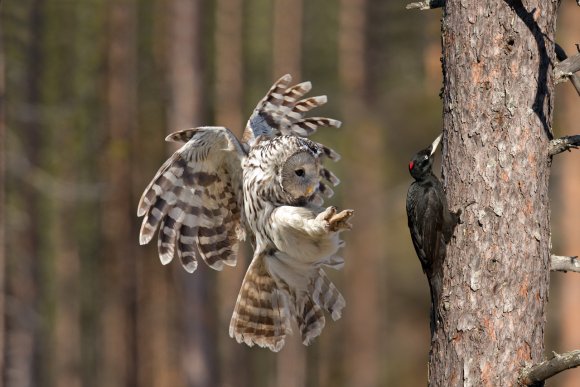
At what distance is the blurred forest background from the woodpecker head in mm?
11558

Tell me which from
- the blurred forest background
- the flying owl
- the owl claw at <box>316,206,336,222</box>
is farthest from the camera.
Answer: the blurred forest background

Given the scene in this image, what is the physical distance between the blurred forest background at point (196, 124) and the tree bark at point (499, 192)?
12.4 metres

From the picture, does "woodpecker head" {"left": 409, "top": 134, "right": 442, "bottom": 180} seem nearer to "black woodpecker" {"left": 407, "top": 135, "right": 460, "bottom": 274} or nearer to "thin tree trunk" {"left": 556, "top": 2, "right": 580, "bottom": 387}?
"black woodpecker" {"left": 407, "top": 135, "right": 460, "bottom": 274}

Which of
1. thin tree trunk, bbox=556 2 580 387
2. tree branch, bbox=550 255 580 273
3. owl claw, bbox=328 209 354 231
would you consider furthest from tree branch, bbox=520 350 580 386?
thin tree trunk, bbox=556 2 580 387

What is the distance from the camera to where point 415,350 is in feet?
76.0

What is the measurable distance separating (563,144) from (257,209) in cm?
305

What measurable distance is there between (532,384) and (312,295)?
325cm

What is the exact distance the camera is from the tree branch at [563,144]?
5.62m

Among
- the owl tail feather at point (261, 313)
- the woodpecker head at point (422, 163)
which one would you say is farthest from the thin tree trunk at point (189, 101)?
the woodpecker head at point (422, 163)

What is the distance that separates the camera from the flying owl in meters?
7.87

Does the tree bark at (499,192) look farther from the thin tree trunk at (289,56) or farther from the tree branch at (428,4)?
the thin tree trunk at (289,56)

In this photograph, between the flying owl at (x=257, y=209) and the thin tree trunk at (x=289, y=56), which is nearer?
the flying owl at (x=257, y=209)

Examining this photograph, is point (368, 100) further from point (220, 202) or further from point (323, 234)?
point (323, 234)

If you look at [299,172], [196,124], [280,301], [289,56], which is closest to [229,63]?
[289,56]
